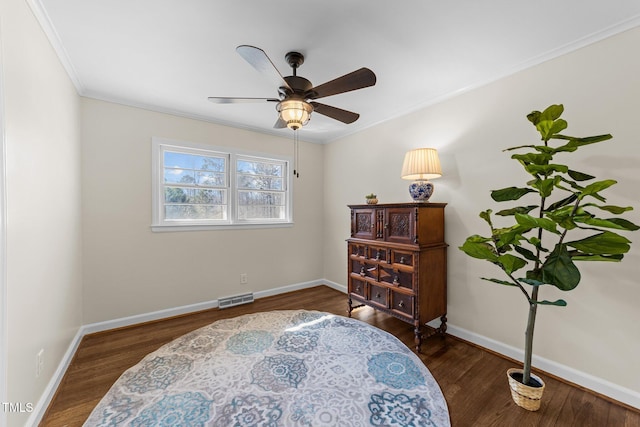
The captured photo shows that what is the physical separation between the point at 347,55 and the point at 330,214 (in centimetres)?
261

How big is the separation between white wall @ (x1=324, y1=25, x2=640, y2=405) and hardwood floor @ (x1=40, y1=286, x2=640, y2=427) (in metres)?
0.22

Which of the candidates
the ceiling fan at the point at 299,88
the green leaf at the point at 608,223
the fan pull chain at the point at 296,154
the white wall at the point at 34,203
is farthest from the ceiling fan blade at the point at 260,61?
the fan pull chain at the point at 296,154

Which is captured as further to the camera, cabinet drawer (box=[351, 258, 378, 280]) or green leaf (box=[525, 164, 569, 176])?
cabinet drawer (box=[351, 258, 378, 280])

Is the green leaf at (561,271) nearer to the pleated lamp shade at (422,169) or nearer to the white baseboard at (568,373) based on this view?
the white baseboard at (568,373)

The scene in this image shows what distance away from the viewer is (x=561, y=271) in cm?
140

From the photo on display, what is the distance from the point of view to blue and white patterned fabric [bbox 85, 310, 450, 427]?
159 cm

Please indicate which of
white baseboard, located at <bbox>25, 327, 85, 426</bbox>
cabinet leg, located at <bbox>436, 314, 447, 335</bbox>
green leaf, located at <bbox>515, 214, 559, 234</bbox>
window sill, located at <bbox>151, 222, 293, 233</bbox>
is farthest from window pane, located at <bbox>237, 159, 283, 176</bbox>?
green leaf, located at <bbox>515, 214, 559, 234</bbox>

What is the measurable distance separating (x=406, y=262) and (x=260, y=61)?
82.1 inches

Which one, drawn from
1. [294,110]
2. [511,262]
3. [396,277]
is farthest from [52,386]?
[511,262]

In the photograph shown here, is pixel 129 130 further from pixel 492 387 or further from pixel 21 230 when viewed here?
pixel 492 387

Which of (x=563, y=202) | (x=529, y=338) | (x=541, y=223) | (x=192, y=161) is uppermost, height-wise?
(x=192, y=161)

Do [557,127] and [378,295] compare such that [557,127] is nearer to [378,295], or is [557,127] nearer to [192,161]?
[378,295]

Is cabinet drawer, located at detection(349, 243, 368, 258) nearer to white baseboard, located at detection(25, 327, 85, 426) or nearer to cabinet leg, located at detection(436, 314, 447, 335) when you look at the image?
cabinet leg, located at detection(436, 314, 447, 335)

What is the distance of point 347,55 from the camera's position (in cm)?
204
